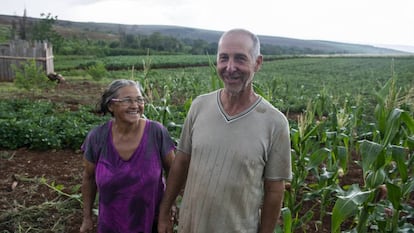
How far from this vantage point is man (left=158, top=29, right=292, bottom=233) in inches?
77.9

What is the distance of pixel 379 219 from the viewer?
10.2ft

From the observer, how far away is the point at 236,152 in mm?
A: 1985

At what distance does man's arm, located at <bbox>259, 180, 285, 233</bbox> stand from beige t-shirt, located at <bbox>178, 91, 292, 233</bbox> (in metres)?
0.03

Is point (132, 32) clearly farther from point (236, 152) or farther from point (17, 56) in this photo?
point (236, 152)

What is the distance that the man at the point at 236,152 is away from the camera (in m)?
1.98

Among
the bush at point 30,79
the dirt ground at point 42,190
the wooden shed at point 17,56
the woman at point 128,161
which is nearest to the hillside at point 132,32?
the wooden shed at point 17,56

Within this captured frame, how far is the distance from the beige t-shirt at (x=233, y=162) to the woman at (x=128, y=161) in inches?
13.4

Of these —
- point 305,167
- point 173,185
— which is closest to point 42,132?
point 305,167

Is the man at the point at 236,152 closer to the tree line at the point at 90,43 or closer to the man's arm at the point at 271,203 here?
the man's arm at the point at 271,203

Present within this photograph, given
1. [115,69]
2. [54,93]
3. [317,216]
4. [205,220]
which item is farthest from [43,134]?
[115,69]

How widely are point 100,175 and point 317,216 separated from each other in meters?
2.85

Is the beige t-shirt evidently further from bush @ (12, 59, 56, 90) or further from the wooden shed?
the wooden shed

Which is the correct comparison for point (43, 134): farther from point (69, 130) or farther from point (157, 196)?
point (157, 196)

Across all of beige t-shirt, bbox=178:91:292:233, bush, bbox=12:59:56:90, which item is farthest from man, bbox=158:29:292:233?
bush, bbox=12:59:56:90
